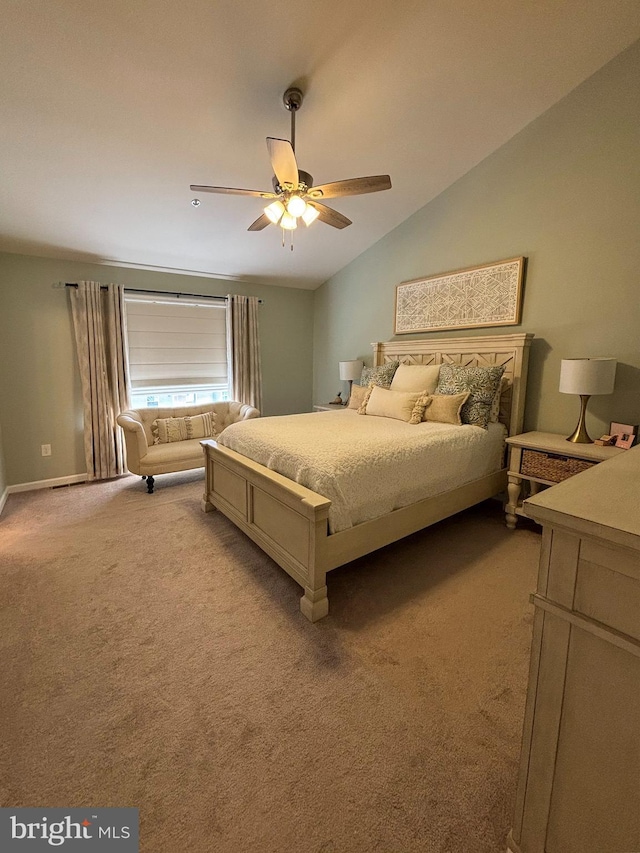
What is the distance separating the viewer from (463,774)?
121 cm

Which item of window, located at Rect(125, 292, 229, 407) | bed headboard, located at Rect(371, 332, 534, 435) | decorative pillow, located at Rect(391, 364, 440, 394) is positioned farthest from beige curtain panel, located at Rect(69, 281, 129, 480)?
bed headboard, located at Rect(371, 332, 534, 435)

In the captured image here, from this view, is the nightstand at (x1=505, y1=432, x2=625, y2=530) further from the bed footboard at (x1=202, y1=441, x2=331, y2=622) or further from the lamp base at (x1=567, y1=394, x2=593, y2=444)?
Result: the bed footboard at (x1=202, y1=441, x2=331, y2=622)

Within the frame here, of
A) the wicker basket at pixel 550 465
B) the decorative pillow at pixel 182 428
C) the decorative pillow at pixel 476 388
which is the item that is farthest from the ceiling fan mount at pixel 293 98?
the decorative pillow at pixel 182 428

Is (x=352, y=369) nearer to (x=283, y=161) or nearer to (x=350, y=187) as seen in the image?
(x=350, y=187)

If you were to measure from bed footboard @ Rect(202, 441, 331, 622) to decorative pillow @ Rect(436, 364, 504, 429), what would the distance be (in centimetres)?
169

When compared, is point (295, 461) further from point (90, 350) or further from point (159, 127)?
point (90, 350)

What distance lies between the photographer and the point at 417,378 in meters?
3.42

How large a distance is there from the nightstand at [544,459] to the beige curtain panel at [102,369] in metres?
3.86

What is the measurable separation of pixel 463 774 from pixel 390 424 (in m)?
2.07

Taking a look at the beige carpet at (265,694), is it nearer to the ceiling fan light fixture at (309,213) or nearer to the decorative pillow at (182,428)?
the decorative pillow at (182,428)

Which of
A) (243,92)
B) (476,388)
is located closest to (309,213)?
(243,92)

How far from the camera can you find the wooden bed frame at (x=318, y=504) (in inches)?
75.6

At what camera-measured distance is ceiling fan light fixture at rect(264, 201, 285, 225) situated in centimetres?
221

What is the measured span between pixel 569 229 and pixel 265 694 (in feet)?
11.8
